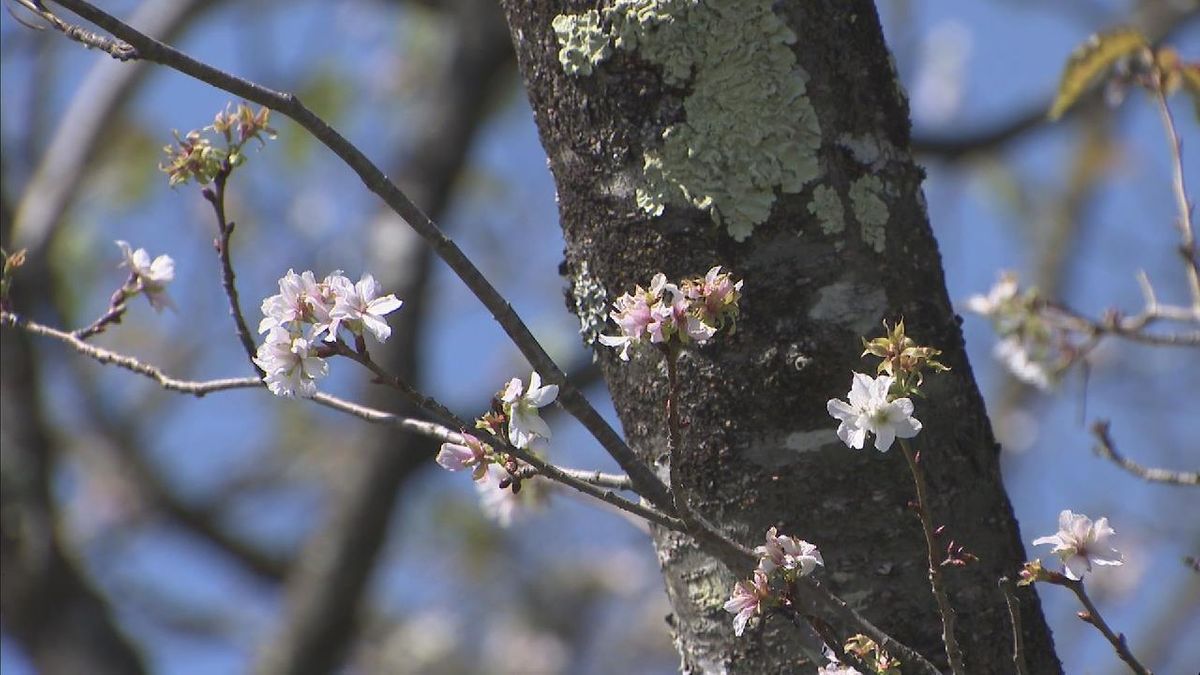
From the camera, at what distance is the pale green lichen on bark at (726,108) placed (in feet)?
3.67

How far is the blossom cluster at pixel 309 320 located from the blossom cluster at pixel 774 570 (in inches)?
13.2

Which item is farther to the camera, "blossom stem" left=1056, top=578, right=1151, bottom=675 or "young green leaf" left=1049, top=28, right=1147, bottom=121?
"young green leaf" left=1049, top=28, right=1147, bottom=121

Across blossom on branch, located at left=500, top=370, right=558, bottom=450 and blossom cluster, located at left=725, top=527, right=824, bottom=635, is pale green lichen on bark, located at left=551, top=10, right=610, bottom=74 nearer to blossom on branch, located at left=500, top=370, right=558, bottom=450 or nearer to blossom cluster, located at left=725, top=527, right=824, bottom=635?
blossom on branch, located at left=500, top=370, right=558, bottom=450

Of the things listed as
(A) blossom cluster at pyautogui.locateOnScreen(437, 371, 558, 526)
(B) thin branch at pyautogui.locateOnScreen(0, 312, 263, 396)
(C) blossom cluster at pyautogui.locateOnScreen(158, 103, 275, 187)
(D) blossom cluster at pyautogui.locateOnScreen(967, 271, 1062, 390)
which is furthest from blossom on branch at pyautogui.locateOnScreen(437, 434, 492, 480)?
(D) blossom cluster at pyautogui.locateOnScreen(967, 271, 1062, 390)

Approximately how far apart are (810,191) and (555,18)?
283 millimetres

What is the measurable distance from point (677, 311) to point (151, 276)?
0.79 metres

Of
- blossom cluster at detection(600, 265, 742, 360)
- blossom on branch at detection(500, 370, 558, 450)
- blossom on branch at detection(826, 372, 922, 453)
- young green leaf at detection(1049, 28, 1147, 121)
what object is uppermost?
young green leaf at detection(1049, 28, 1147, 121)

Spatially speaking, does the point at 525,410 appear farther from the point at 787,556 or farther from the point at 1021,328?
the point at 1021,328

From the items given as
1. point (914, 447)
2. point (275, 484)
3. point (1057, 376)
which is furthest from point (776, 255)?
point (275, 484)

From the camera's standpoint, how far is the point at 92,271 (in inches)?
277

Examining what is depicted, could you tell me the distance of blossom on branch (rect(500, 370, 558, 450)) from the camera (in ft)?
3.17

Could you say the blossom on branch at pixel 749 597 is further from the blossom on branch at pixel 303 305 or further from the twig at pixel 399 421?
the blossom on branch at pixel 303 305

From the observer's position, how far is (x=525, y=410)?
98cm

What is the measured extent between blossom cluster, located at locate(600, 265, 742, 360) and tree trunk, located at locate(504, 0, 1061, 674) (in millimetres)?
163
